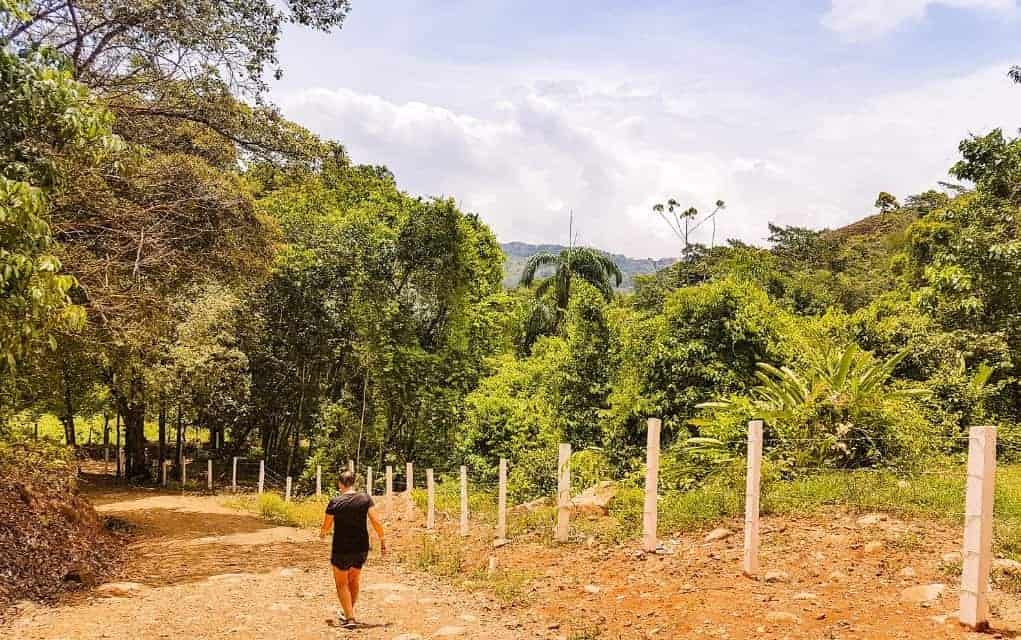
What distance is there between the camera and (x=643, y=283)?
37.1 meters

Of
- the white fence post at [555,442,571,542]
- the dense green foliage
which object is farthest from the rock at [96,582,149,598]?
the white fence post at [555,442,571,542]

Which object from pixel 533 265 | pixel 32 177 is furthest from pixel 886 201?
pixel 32 177

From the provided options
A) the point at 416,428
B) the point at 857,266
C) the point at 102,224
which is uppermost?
the point at 857,266

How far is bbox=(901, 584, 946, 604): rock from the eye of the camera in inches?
234

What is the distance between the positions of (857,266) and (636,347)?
97.8 ft

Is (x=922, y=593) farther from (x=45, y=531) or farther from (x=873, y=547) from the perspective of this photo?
(x=45, y=531)

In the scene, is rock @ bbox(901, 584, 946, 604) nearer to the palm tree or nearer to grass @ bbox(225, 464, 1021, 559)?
grass @ bbox(225, 464, 1021, 559)

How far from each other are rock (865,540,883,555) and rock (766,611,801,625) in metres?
1.62

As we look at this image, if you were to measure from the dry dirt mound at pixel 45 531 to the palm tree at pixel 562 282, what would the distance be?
22.8 meters

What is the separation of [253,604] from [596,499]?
5.09 metres

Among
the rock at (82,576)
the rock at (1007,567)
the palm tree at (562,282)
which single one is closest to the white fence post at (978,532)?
the rock at (1007,567)

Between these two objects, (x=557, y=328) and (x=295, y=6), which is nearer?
(x=295, y=6)

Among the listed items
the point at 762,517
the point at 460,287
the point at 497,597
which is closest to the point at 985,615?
the point at 762,517

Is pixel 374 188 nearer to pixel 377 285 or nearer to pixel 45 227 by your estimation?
pixel 377 285
